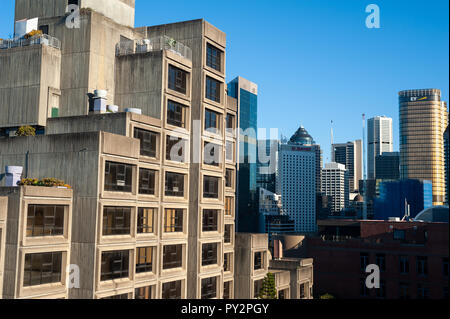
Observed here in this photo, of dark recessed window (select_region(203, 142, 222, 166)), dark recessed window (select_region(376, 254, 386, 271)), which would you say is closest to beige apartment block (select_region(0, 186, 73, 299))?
dark recessed window (select_region(203, 142, 222, 166))

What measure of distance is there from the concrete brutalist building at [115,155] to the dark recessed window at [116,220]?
0.37ft

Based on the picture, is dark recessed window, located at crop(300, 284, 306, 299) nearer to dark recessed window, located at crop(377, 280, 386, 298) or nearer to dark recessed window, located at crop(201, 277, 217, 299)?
Result: dark recessed window, located at crop(377, 280, 386, 298)

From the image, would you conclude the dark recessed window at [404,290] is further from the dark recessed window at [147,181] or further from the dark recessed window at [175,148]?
the dark recessed window at [147,181]

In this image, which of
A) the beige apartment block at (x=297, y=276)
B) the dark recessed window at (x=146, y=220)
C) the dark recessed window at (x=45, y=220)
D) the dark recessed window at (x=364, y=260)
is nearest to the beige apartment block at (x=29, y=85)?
the dark recessed window at (x=45, y=220)

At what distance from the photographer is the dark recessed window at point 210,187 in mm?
55656

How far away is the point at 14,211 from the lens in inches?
1464

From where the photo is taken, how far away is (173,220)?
5172cm

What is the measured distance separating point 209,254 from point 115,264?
14749mm

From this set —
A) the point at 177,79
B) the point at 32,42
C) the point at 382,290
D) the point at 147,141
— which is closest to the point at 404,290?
the point at 382,290

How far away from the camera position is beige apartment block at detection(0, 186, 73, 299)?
36906 mm

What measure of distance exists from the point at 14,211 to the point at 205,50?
27.4 meters

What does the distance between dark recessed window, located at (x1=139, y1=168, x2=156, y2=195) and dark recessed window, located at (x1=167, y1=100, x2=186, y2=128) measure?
19.3ft
